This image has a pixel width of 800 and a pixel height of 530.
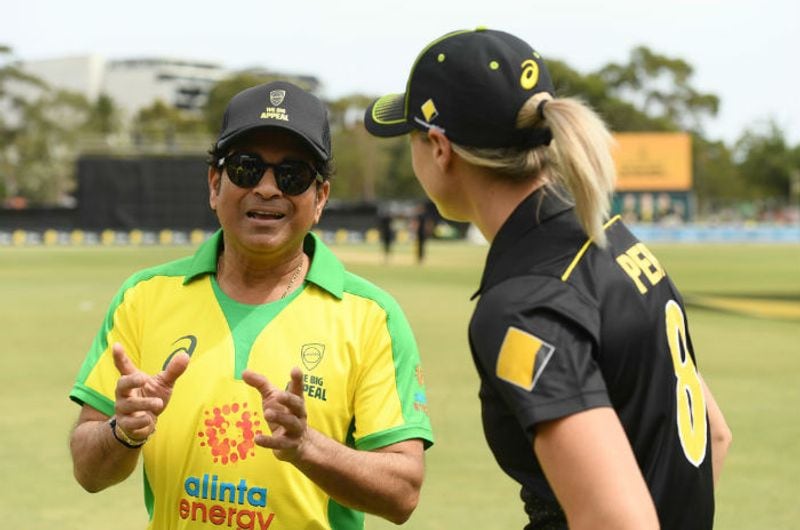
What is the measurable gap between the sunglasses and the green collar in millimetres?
187

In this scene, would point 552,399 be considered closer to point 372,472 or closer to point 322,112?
point 372,472

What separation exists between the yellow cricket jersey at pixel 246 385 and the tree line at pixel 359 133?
83400 mm

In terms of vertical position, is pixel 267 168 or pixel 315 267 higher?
pixel 267 168

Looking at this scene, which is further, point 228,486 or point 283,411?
point 228,486

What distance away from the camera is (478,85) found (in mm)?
2395

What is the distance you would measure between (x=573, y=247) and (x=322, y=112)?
1190 millimetres

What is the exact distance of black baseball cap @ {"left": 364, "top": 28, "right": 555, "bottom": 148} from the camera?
7.80 ft

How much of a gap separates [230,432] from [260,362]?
191 mm

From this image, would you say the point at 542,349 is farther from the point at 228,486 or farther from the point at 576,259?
the point at 228,486

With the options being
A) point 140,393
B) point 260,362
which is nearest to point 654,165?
point 260,362

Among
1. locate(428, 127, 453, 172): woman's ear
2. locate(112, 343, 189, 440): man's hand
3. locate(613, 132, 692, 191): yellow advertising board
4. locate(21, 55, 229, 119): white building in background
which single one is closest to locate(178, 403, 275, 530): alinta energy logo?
locate(112, 343, 189, 440): man's hand

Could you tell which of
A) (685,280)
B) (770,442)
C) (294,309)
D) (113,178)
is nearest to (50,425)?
(770,442)

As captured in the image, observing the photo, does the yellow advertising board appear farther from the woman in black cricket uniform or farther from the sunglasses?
the woman in black cricket uniform

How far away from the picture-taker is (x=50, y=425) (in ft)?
29.7
